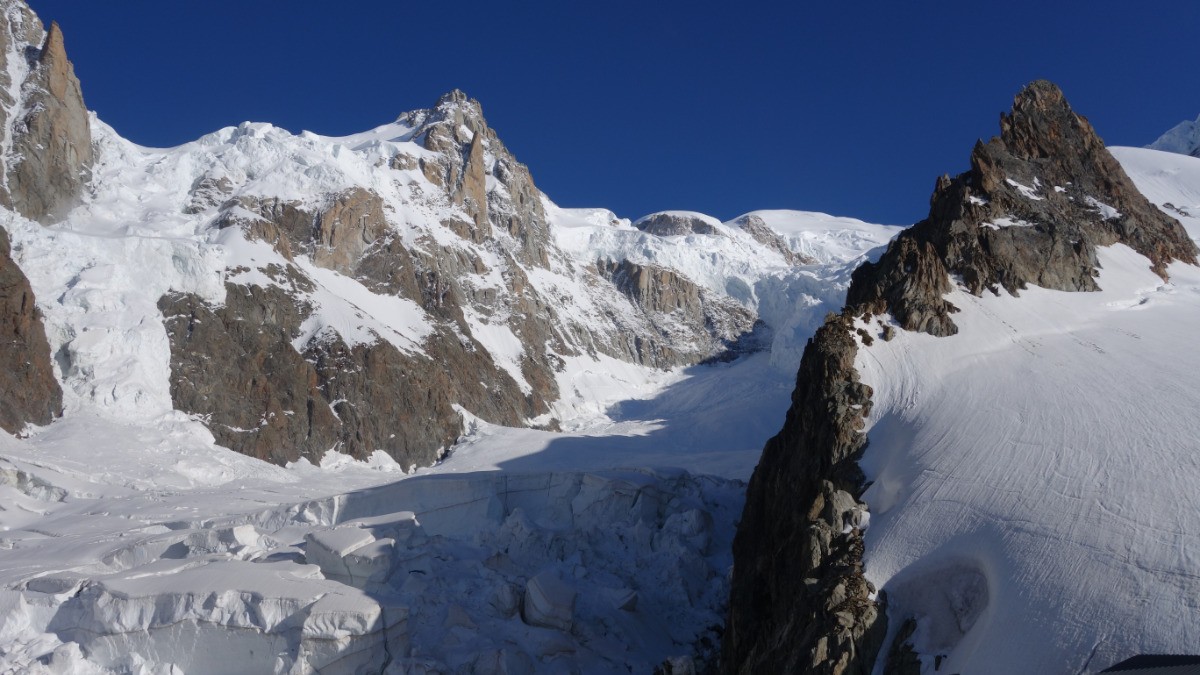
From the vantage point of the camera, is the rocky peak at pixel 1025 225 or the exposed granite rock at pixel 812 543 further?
the rocky peak at pixel 1025 225

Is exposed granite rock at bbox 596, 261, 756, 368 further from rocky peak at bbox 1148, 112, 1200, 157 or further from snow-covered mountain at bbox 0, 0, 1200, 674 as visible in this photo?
rocky peak at bbox 1148, 112, 1200, 157

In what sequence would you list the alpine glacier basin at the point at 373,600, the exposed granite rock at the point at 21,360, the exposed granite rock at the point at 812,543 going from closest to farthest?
the exposed granite rock at the point at 812,543, the alpine glacier basin at the point at 373,600, the exposed granite rock at the point at 21,360

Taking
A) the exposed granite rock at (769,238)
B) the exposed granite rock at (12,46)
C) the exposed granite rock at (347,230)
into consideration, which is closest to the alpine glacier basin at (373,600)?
the exposed granite rock at (12,46)

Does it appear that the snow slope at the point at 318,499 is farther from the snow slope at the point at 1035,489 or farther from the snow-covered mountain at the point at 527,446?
the snow slope at the point at 1035,489

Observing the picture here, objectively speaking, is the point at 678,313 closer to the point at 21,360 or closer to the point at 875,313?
the point at 21,360

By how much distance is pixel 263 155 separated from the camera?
109875 mm

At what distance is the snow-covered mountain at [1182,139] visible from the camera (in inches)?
4134

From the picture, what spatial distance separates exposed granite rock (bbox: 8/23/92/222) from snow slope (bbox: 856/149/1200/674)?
262 ft

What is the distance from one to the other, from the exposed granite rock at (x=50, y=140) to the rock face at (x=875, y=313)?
7555 centimetres

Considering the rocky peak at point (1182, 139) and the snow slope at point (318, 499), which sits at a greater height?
the rocky peak at point (1182, 139)

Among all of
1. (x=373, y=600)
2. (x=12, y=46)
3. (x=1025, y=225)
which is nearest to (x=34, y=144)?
(x=12, y=46)

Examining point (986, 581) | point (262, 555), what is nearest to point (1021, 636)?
point (986, 581)

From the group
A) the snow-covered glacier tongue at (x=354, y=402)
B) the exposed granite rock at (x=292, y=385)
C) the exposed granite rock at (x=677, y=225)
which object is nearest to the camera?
the snow-covered glacier tongue at (x=354, y=402)

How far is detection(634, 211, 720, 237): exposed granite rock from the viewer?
611 feet
